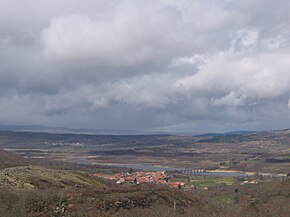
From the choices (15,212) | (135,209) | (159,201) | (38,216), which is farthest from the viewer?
(159,201)

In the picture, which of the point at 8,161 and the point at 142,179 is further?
the point at 8,161

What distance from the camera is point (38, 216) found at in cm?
4266

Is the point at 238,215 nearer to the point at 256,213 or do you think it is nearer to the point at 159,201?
the point at 256,213

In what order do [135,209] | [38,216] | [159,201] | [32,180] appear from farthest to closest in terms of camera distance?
[32,180], [159,201], [135,209], [38,216]

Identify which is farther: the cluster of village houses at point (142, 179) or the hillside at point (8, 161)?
the hillside at point (8, 161)

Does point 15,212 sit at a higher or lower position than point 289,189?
higher

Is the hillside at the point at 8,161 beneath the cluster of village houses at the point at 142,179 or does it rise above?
→ above

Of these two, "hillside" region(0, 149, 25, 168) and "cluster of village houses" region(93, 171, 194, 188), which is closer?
"cluster of village houses" region(93, 171, 194, 188)

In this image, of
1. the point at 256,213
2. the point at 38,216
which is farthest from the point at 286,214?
the point at 38,216

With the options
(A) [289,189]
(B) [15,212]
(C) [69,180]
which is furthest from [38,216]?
(A) [289,189]

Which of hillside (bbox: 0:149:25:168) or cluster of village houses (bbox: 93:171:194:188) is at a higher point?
hillside (bbox: 0:149:25:168)

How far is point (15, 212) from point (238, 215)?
2022 cm

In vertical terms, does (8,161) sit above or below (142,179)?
above

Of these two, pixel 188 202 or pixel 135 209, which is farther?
pixel 188 202
